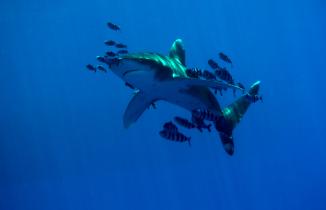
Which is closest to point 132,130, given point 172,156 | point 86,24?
point 172,156

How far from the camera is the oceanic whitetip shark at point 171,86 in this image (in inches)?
240

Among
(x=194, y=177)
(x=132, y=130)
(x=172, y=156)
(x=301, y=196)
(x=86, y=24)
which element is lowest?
(x=301, y=196)

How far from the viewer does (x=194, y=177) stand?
150 ft

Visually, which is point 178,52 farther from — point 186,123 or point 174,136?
point 174,136

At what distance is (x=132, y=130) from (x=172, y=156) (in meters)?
7.53

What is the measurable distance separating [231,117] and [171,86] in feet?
5.54

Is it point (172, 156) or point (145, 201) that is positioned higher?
point (172, 156)

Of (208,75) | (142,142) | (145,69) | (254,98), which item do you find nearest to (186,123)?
(208,75)

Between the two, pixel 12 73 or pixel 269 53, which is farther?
pixel 269 53

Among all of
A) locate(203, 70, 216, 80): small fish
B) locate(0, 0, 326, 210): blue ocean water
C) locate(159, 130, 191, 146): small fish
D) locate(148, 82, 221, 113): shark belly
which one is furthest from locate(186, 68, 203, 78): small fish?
locate(0, 0, 326, 210): blue ocean water

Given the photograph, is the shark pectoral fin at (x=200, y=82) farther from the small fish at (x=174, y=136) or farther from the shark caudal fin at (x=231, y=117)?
the small fish at (x=174, y=136)

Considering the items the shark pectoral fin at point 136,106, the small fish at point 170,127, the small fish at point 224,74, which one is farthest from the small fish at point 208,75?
the small fish at point 170,127

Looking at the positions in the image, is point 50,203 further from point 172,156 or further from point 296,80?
point 296,80

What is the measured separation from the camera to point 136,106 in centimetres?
839
